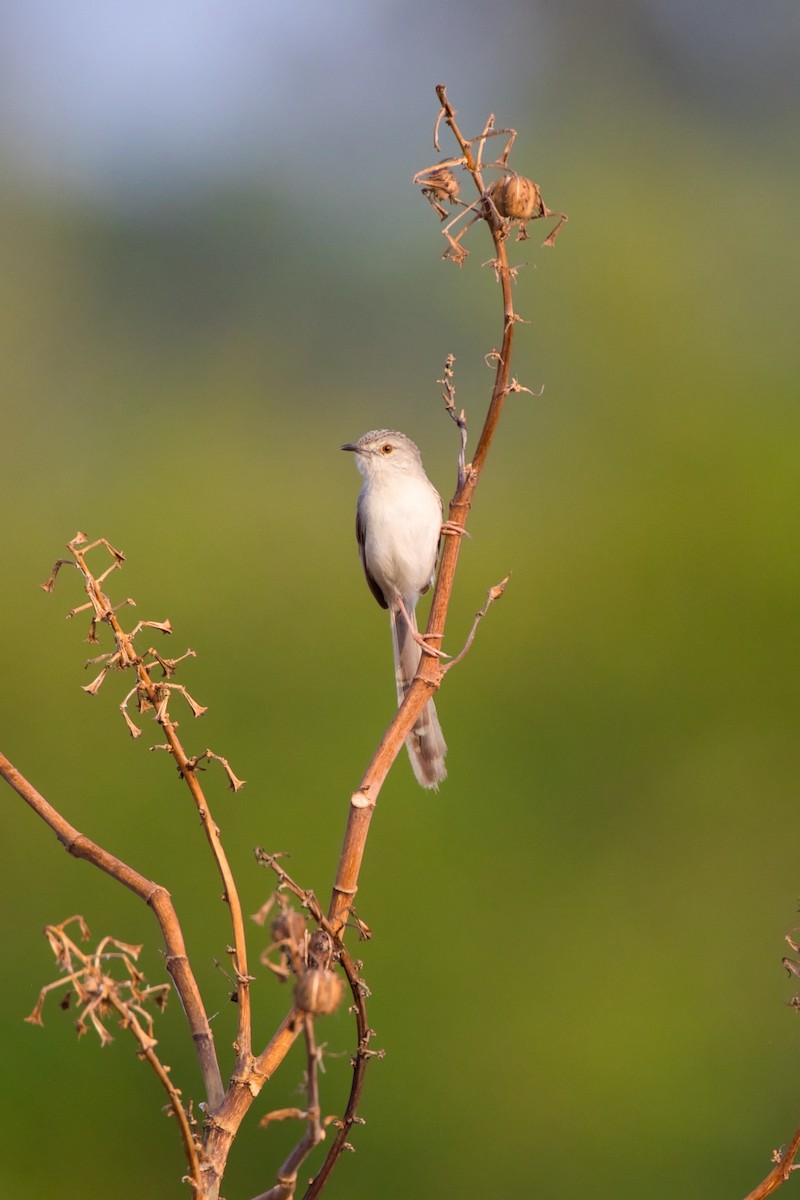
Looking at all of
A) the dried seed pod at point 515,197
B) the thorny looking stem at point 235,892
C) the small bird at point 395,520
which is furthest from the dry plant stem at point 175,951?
the small bird at point 395,520

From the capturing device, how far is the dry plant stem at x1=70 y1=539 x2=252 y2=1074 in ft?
3.35

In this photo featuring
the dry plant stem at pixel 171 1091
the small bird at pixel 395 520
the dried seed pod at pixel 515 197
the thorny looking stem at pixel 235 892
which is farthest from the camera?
the small bird at pixel 395 520

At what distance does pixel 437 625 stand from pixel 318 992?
430mm

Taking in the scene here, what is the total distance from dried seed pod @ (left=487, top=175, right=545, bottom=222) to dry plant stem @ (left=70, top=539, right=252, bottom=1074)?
550 millimetres

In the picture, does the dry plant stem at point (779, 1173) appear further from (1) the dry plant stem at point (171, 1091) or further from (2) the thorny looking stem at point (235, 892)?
(1) the dry plant stem at point (171, 1091)

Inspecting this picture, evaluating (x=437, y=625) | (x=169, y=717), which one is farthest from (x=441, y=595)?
(x=169, y=717)

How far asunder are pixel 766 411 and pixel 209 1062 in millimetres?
9351

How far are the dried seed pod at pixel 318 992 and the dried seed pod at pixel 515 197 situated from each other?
2.55 feet

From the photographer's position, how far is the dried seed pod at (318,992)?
0.90m

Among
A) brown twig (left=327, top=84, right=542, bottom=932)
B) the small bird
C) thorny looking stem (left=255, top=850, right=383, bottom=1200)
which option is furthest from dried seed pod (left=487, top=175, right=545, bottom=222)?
the small bird

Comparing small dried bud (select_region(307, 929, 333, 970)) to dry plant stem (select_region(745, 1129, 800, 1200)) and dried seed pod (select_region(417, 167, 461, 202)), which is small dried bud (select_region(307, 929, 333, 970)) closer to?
dry plant stem (select_region(745, 1129, 800, 1200))

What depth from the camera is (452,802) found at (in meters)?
7.01

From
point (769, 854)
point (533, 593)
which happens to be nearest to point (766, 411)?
point (533, 593)

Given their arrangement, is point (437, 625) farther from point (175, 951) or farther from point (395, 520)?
point (395, 520)
